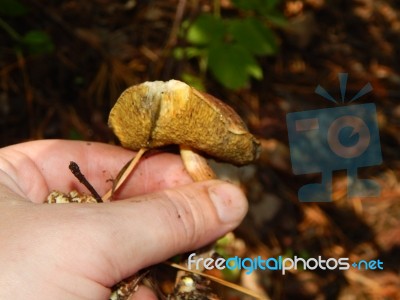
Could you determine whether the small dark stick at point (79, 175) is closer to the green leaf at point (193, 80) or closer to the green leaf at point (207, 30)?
the green leaf at point (207, 30)

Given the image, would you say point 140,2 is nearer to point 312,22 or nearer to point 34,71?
point 34,71

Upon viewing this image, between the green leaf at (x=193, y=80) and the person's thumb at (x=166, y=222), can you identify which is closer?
the person's thumb at (x=166, y=222)

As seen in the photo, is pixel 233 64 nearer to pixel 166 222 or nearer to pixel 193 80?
pixel 193 80

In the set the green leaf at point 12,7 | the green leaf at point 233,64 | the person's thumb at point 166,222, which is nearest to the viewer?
the person's thumb at point 166,222

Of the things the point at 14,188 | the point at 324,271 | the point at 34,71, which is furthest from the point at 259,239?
the point at 34,71

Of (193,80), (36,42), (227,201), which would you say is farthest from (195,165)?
(36,42)

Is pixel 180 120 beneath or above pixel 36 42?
beneath

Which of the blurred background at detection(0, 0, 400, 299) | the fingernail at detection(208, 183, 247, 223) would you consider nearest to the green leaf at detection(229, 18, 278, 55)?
the blurred background at detection(0, 0, 400, 299)
